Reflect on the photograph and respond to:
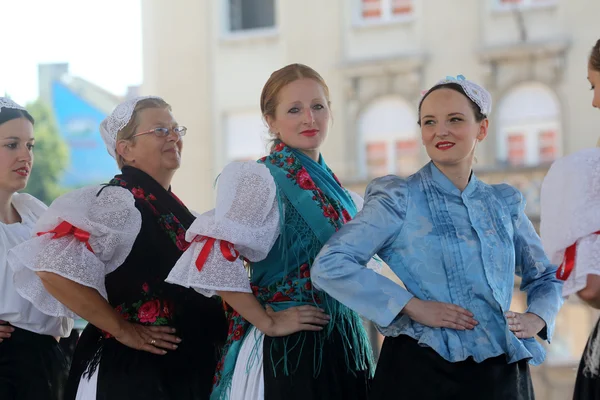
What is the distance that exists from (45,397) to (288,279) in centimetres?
101

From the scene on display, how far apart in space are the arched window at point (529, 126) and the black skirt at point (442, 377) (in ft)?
32.9

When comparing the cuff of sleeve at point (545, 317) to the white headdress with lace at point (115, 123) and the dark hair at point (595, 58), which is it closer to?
the dark hair at point (595, 58)

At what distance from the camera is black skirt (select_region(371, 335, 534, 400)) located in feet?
7.43

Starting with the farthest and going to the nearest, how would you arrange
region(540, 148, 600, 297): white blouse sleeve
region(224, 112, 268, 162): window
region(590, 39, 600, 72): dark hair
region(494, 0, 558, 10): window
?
1. region(224, 112, 268, 162): window
2. region(494, 0, 558, 10): window
3. region(590, 39, 600, 72): dark hair
4. region(540, 148, 600, 297): white blouse sleeve

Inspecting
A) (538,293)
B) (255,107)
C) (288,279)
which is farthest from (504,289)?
(255,107)

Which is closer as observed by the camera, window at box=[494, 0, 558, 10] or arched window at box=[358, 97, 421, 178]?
window at box=[494, 0, 558, 10]

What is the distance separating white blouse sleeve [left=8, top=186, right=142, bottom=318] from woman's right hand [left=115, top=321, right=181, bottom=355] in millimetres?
136

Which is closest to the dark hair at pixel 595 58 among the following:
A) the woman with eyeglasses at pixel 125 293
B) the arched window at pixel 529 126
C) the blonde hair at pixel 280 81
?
the blonde hair at pixel 280 81

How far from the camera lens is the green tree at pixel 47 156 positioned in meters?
24.0

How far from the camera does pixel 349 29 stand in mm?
13609

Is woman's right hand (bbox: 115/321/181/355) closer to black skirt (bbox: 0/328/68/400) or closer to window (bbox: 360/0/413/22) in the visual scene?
black skirt (bbox: 0/328/68/400)

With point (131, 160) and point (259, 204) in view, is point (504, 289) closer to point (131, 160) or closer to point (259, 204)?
point (259, 204)

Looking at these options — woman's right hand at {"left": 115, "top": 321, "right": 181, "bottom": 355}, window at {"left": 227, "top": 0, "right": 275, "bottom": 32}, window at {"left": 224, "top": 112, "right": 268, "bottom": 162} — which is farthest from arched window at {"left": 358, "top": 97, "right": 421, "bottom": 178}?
woman's right hand at {"left": 115, "top": 321, "right": 181, "bottom": 355}

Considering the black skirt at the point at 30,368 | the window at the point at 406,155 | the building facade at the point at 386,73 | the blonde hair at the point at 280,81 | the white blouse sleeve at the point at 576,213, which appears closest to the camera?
the white blouse sleeve at the point at 576,213
